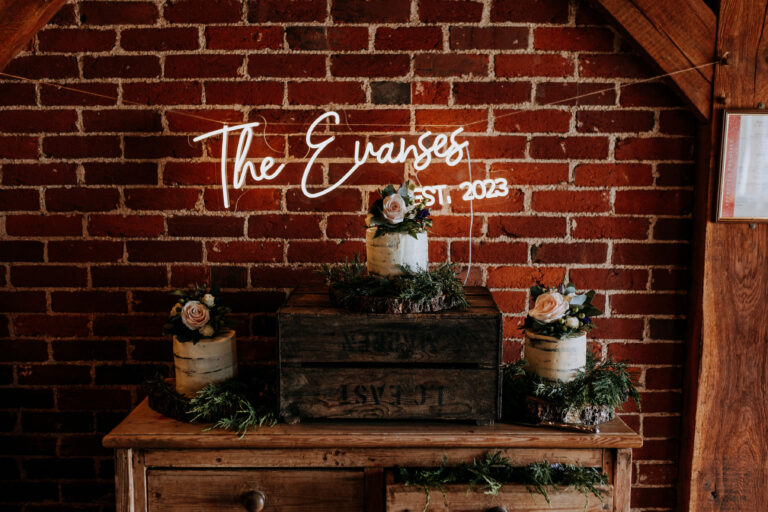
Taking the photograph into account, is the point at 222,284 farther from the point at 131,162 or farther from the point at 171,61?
the point at 171,61

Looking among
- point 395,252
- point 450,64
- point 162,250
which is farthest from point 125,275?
point 450,64

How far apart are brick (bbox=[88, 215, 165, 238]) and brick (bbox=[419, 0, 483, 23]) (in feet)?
3.77

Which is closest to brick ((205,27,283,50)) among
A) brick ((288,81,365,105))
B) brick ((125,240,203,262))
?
brick ((288,81,365,105))

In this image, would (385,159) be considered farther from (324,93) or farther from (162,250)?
(162,250)

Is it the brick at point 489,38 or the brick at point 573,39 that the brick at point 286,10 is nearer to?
the brick at point 489,38

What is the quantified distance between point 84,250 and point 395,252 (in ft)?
3.76

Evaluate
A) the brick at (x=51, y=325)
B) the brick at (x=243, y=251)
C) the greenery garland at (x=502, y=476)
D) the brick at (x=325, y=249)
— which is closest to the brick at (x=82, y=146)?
the brick at (x=243, y=251)

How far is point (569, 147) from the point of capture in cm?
178

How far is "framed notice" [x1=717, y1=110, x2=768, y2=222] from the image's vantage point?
1640mm

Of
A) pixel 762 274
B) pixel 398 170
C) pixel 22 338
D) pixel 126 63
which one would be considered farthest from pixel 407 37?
pixel 22 338

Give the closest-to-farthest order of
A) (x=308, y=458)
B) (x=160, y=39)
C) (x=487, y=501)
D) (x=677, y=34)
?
(x=487, y=501), (x=308, y=458), (x=677, y=34), (x=160, y=39)

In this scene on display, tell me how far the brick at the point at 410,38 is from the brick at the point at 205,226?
30.7 inches

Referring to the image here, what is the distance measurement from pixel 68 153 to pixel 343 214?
3.16ft

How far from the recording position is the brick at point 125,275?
1.83m
